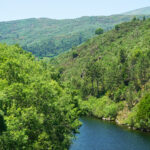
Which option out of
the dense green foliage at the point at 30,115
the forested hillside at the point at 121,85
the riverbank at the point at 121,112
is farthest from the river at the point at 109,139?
the dense green foliage at the point at 30,115

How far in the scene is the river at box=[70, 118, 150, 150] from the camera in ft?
224

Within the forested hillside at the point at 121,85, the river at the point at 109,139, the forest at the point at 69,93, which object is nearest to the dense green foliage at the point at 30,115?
the forest at the point at 69,93

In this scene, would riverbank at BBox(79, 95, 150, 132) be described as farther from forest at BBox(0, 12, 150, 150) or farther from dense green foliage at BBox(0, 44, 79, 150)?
dense green foliage at BBox(0, 44, 79, 150)

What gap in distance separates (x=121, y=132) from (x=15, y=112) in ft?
187

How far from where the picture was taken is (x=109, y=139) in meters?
75.6

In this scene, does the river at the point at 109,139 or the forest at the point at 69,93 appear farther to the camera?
the river at the point at 109,139

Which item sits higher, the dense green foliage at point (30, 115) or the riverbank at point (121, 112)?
the dense green foliage at point (30, 115)

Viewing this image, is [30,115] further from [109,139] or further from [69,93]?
[109,139]

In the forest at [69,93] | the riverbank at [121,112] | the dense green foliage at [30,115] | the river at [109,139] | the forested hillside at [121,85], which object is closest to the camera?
the dense green foliage at [30,115]

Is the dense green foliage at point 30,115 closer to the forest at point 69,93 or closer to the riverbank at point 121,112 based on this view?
the forest at point 69,93

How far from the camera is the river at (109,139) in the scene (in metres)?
68.4

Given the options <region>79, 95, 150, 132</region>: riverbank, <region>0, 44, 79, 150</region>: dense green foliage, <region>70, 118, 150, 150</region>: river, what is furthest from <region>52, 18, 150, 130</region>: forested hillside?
<region>0, 44, 79, 150</region>: dense green foliage

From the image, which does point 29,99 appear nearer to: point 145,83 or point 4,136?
point 4,136

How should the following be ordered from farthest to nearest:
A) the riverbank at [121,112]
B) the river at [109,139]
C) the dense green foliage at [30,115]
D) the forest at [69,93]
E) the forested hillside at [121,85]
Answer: the forested hillside at [121,85] < the riverbank at [121,112] < the river at [109,139] < the forest at [69,93] < the dense green foliage at [30,115]
